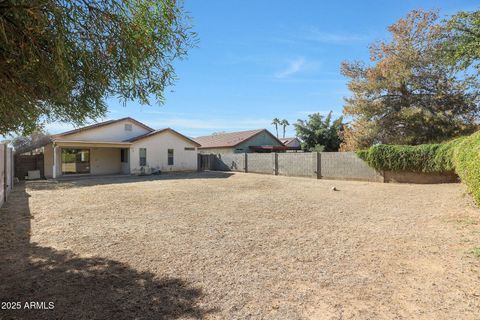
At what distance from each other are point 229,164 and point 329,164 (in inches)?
396

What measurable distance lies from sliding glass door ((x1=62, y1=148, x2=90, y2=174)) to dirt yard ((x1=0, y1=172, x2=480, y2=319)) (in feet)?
49.6

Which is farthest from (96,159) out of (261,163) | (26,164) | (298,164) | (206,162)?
(298,164)

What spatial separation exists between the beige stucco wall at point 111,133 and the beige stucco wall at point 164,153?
172 cm

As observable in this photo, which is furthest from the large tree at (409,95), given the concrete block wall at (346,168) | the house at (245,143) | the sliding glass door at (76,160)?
the sliding glass door at (76,160)

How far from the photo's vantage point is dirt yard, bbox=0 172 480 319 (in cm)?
312

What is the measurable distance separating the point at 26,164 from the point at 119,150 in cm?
619

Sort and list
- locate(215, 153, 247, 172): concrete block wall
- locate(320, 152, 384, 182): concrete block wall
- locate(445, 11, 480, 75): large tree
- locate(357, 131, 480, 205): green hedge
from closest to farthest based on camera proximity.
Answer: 1. locate(445, 11, 480, 75): large tree
2. locate(357, 131, 480, 205): green hedge
3. locate(320, 152, 384, 182): concrete block wall
4. locate(215, 153, 247, 172): concrete block wall

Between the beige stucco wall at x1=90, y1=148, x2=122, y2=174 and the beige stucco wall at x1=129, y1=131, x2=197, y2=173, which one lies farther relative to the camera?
the beige stucco wall at x1=129, y1=131, x2=197, y2=173

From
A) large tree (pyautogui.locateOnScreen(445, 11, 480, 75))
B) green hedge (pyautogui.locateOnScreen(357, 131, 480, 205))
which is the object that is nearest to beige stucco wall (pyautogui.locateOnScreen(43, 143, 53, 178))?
green hedge (pyautogui.locateOnScreen(357, 131, 480, 205))

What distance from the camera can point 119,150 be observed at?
23.5 meters

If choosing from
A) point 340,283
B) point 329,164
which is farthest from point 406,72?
point 340,283

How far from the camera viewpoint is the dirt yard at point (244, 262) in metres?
3.12

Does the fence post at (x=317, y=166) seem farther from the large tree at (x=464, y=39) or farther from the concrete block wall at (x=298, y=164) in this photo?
the large tree at (x=464, y=39)

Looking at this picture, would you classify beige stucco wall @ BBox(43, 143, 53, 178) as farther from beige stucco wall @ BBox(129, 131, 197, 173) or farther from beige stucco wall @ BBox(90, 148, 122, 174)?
beige stucco wall @ BBox(129, 131, 197, 173)
